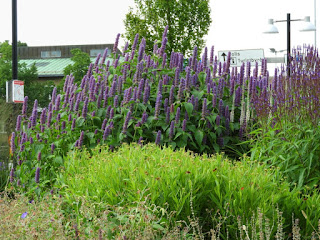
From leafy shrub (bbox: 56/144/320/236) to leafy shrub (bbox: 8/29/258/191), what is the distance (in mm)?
1597

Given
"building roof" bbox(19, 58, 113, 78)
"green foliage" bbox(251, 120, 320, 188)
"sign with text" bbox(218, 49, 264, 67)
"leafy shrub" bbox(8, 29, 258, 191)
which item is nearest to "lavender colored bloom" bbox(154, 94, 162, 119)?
"leafy shrub" bbox(8, 29, 258, 191)

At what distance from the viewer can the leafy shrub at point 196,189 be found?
4.19m

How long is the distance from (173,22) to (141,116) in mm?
17260

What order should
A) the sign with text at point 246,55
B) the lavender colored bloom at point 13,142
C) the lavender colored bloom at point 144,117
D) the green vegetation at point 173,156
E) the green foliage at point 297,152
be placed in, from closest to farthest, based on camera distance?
the green vegetation at point 173,156
the green foliage at point 297,152
the lavender colored bloom at point 144,117
the lavender colored bloom at point 13,142
the sign with text at point 246,55

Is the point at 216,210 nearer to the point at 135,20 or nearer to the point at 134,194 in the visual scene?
the point at 134,194

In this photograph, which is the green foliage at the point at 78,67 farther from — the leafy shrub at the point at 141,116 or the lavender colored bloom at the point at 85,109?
the lavender colored bloom at the point at 85,109

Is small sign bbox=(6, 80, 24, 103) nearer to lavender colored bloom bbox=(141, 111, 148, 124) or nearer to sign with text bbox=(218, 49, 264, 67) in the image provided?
lavender colored bloom bbox=(141, 111, 148, 124)

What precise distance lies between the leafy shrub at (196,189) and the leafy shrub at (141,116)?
1.60m

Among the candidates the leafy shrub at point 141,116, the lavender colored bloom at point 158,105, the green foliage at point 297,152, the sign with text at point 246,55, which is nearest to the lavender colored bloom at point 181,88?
the leafy shrub at point 141,116

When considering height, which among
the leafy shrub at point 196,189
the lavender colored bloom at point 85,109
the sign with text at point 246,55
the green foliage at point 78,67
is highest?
the green foliage at point 78,67

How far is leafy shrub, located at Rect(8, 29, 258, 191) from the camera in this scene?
6.57 meters

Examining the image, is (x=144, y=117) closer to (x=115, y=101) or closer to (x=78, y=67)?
(x=115, y=101)

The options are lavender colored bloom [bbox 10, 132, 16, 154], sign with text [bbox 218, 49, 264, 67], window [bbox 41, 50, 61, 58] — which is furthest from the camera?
window [bbox 41, 50, 61, 58]

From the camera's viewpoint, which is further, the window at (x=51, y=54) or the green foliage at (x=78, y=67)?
the window at (x=51, y=54)
